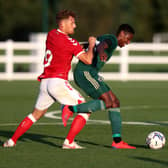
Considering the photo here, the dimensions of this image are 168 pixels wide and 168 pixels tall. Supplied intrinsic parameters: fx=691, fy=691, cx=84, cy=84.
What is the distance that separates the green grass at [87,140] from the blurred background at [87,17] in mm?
56366

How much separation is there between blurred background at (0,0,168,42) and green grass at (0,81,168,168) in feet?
185

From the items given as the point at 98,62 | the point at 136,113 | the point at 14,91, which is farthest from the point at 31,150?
the point at 14,91

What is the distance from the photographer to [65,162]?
26.3ft

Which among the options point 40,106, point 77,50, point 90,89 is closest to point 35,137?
point 40,106

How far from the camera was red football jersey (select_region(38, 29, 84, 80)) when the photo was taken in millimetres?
9102

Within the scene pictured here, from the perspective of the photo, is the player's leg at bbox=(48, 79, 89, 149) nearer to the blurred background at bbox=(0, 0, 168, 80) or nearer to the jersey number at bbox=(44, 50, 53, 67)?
the jersey number at bbox=(44, 50, 53, 67)

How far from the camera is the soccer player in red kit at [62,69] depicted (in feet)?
29.8

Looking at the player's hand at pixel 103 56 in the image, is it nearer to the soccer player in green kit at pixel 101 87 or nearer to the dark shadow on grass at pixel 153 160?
the soccer player in green kit at pixel 101 87

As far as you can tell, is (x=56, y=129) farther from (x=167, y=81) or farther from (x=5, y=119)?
(x=167, y=81)

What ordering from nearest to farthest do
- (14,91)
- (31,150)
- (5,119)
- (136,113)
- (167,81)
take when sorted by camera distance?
(31,150) → (5,119) → (136,113) → (14,91) → (167,81)

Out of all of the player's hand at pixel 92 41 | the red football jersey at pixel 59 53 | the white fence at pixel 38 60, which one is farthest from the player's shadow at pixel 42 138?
the white fence at pixel 38 60

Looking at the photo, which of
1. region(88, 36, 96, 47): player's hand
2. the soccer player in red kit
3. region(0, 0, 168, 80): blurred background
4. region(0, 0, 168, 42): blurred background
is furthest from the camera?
region(0, 0, 168, 42): blurred background

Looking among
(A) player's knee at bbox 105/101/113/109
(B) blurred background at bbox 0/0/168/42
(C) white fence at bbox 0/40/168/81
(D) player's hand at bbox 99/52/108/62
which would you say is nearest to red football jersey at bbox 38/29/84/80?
(D) player's hand at bbox 99/52/108/62

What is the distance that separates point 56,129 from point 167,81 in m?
15.3
